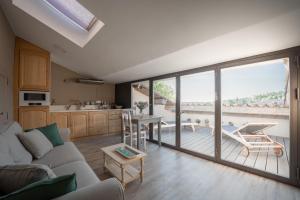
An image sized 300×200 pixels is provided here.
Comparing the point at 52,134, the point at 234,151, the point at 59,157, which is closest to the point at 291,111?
the point at 234,151

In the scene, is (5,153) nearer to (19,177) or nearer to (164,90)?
(19,177)

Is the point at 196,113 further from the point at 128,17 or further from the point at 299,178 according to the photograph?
the point at 128,17

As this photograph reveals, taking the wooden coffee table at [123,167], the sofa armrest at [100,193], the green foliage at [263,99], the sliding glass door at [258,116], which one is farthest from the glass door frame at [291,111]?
the sofa armrest at [100,193]

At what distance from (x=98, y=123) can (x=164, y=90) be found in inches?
94.2

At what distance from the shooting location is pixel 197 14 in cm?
150

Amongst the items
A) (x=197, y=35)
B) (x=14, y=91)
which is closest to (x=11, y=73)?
(x=14, y=91)

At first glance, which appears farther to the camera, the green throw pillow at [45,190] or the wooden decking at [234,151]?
the wooden decking at [234,151]

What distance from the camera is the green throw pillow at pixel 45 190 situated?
2.27 ft

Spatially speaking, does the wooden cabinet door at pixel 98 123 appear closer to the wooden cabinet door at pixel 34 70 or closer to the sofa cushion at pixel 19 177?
the wooden cabinet door at pixel 34 70

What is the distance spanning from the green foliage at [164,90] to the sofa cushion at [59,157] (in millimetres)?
2447

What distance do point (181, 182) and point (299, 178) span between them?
1518 mm

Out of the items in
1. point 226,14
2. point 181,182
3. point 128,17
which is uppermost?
point 128,17

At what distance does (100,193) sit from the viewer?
2.76ft

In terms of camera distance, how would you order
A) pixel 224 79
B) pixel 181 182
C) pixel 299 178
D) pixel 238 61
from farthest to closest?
pixel 224 79 → pixel 238 61 → pixel 181 182 → pixel 299 178
